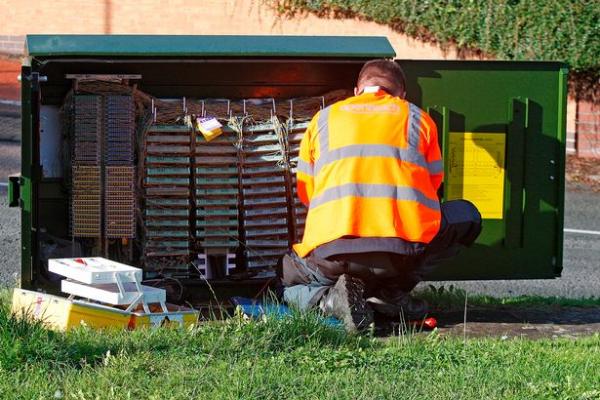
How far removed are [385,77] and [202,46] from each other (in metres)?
1.08

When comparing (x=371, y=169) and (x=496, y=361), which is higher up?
(x=371, y=169)

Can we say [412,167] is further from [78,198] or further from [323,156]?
[78,198]

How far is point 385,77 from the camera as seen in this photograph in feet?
21.5

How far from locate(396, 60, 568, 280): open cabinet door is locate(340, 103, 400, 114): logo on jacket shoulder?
29.6 inches

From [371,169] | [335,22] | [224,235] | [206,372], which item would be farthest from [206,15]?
[206,372]

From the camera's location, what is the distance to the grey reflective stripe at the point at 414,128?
6.39 metres

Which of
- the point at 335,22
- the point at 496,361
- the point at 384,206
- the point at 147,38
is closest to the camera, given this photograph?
the point at 496,361

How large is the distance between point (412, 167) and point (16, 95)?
12.8m

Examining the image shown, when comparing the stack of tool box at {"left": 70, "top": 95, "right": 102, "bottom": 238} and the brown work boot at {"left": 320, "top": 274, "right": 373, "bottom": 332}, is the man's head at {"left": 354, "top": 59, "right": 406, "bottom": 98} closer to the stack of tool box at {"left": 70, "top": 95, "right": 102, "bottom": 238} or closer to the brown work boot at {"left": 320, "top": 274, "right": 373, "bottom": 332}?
the brown work boot at {"left": 320, "top": 274, "right": 373, "bottom": 332}

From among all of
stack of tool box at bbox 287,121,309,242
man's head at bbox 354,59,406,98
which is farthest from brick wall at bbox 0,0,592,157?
man's head at bbox 354,59,406,98

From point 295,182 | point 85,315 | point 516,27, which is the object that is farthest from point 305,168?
point 516,27

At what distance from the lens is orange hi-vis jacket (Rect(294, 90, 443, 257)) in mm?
6285

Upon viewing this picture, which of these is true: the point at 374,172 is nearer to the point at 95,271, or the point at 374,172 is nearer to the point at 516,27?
the point at 95,271

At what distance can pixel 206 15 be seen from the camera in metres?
18.7
